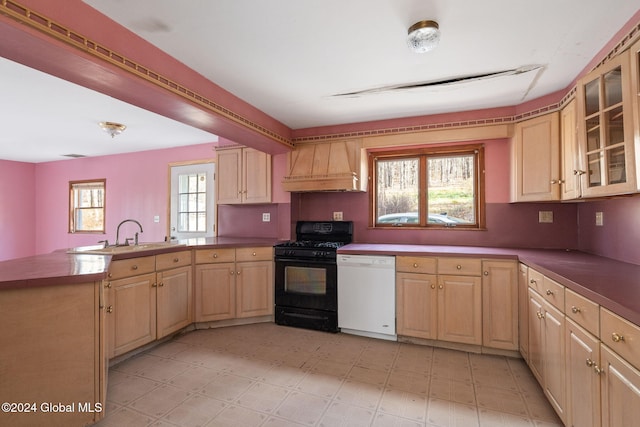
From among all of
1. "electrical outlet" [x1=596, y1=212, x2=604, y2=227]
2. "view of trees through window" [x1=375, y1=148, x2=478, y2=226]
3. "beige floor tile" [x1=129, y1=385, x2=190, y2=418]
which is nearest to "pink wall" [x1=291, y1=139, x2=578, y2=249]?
"view of trees through window" [x1=375, y1=148, x2=478, y2=226]

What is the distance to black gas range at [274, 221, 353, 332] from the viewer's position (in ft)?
10.00

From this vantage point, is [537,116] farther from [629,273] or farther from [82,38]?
[82,38]

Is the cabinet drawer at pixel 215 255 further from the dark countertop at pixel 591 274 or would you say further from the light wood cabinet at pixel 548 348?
the light wood cabinet at pixel 548 348

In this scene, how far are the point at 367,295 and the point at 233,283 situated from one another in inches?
58.0

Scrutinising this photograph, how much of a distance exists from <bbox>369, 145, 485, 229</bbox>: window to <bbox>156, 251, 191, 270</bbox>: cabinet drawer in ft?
6.97

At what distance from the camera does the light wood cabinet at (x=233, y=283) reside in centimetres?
316

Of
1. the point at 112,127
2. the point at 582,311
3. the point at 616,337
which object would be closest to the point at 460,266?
the point at 582,311

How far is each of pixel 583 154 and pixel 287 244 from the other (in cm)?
262

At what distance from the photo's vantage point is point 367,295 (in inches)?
115

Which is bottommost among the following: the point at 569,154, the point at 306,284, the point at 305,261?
the point at 306,284

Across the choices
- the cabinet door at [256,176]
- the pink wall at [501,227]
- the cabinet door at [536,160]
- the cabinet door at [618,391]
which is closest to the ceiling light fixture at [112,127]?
the cabinet door at [256,176]

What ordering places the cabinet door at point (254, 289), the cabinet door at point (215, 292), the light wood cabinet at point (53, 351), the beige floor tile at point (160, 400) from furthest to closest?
the cabinet door at point (254, 289) < the cabinet door at point (215, 292) < the beige floor tile at point (160, 400) < the light wood cabinet at point (53, 351)

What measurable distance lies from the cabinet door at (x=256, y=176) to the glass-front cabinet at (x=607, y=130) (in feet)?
9.83

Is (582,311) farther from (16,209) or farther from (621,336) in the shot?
(16,209)
